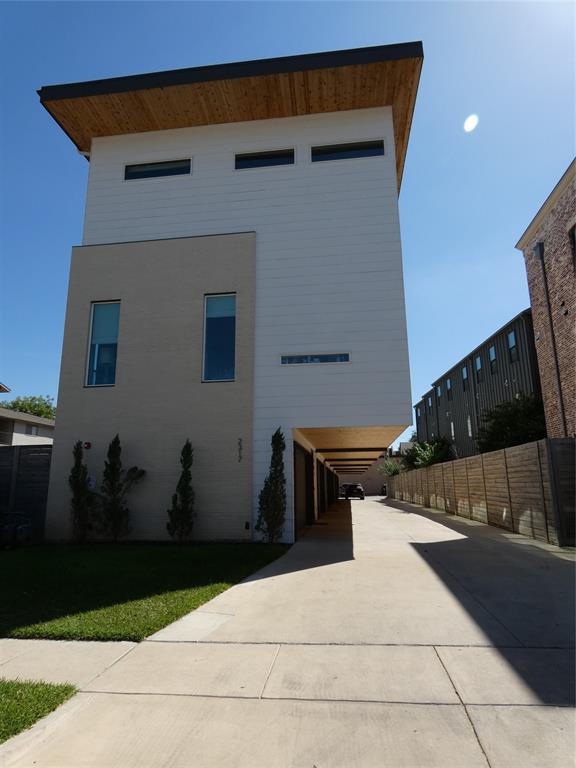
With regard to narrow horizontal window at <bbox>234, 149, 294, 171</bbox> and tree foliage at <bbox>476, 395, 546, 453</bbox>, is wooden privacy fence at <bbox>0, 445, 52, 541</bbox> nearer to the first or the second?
narrow horizontal window at <bbox>234, 149, 294, 171</bbox>

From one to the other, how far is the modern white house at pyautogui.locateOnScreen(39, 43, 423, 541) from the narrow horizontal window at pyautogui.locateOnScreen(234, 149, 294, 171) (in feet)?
0.11

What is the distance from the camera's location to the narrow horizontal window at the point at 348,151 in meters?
13.0

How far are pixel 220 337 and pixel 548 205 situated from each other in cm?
1240

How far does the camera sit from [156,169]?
13.8 meters

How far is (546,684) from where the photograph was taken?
3496 millimetres

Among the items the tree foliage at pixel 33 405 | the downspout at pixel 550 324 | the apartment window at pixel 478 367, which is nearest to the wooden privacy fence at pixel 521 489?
the downspout at pixel 550 324

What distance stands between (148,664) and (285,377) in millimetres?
8198

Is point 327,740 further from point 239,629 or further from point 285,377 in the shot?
point 285,377

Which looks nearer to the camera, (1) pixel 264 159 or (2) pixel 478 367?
(1) pixel 264 159

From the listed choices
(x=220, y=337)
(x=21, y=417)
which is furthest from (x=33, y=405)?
(x=220, y=337)

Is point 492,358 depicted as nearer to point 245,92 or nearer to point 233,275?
point 233,275

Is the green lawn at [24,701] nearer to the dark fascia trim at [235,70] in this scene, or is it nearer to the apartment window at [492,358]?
the dark fascia trim at [235,70]

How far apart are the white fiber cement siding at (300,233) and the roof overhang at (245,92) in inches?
14.5

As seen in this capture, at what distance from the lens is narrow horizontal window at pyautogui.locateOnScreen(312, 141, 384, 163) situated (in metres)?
13.0
